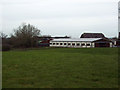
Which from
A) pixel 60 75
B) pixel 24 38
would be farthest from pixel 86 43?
pixel 60 75

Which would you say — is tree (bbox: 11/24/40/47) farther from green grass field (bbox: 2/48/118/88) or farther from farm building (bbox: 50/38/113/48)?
green grass field (bbox: 2/48/118/88)

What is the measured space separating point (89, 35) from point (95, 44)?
28.2 m

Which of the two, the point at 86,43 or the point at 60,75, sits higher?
the point at 86,43

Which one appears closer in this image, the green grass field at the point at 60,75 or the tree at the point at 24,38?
the green grass field at the point at 60,75

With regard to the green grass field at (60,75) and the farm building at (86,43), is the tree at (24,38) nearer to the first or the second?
the farm building at (86,43)

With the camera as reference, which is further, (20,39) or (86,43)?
(86,43)

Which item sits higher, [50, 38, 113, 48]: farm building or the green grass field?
[50, 38, 113, 48]: farm building

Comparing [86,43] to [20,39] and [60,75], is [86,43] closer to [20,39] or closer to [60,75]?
[20,39]

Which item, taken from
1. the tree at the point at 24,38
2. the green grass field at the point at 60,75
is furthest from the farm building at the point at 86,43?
the green grass field at the point at 60,75

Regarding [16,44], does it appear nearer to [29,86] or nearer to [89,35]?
[89,35]

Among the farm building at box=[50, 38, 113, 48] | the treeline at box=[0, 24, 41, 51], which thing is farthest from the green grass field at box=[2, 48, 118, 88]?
the farm building at box=[50, 38, 113, 48]

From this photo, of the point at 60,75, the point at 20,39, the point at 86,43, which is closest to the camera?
the point at 60,75

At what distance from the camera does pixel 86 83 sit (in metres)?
Result: 8.72

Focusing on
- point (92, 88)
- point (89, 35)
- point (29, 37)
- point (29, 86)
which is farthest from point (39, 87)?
point (89, 35)
